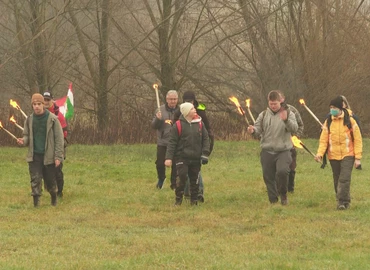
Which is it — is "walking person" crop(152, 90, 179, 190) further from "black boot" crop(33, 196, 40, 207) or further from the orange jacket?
the orange jacket

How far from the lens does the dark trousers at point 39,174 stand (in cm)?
1279

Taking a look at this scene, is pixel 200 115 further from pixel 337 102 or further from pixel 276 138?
pixel 337 102

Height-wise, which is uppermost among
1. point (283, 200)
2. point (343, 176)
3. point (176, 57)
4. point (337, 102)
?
point (176, 57)

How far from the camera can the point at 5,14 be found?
92.7 feet

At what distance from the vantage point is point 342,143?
1217 centimetres

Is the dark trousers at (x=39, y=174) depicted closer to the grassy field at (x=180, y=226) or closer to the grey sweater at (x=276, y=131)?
the grassy field at (x=180, y=226)

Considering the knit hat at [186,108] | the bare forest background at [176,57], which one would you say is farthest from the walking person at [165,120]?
the bare forest background at [176,57]

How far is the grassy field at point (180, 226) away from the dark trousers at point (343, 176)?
7.7 inches

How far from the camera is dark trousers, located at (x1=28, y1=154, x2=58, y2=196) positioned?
1279cm

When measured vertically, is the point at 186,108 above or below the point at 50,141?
above

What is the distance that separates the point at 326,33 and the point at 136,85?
7.80 meters

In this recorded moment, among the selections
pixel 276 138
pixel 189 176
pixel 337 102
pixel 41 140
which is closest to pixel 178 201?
pixel 189 176

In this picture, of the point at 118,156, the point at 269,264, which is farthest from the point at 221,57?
the point at 269,264

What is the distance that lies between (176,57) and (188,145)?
760 inches
